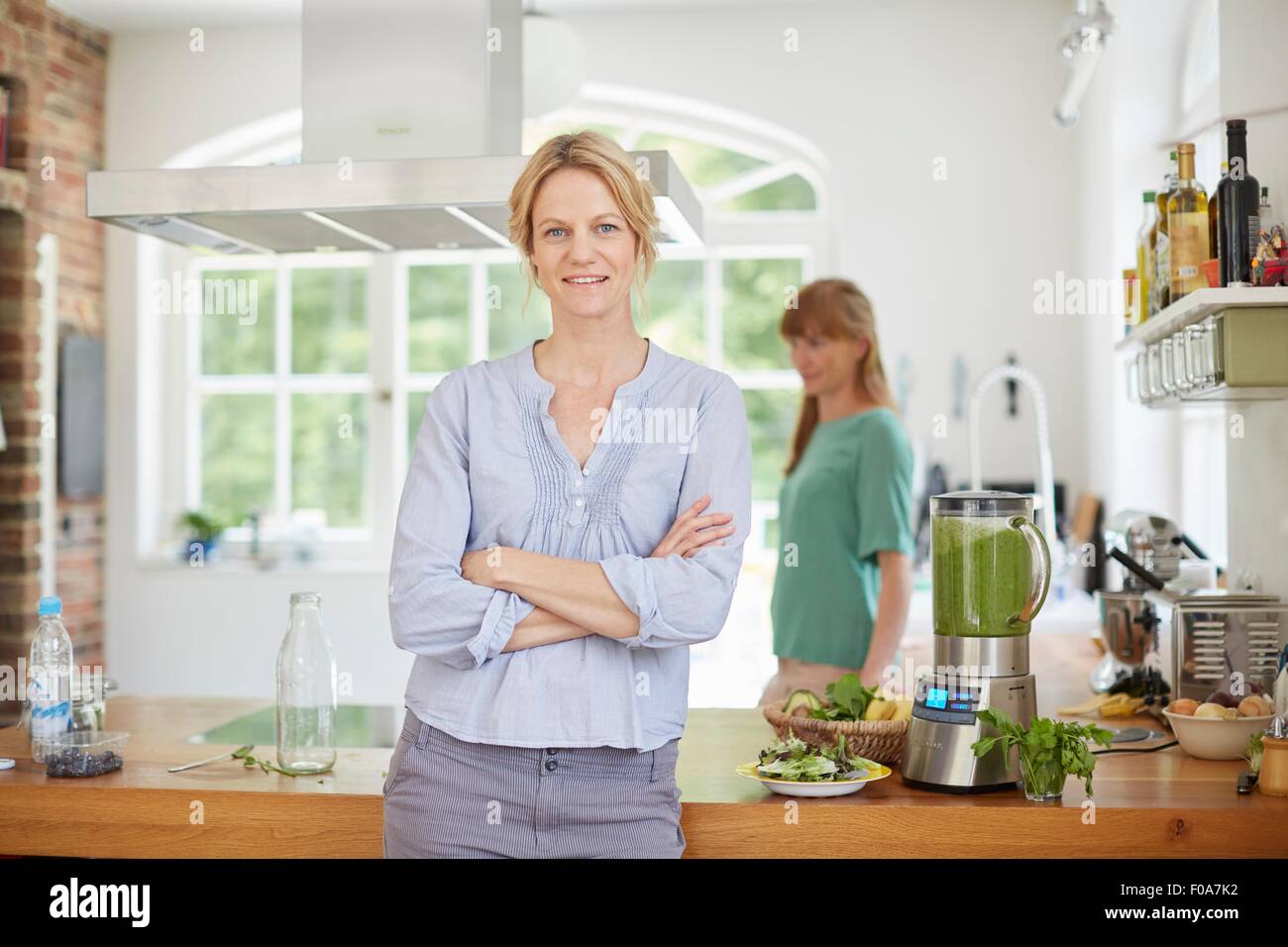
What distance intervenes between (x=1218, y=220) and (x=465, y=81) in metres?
1.36

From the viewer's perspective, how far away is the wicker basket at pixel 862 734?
210 centimetres

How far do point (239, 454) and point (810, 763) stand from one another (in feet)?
13.4

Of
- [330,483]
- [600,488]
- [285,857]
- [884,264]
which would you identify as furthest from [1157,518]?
[330,483]

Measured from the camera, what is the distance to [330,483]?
5477 mm

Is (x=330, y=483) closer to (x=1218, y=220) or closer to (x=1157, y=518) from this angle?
(x=1157, y=518)

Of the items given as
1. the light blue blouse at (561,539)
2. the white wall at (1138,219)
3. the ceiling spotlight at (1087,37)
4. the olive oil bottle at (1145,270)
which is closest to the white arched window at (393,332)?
the white wall at (1138,219)

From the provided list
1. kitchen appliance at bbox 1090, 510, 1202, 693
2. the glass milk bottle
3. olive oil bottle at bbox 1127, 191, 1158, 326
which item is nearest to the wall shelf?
olive oil bottle at bbox 1127, 191, 1158, 326

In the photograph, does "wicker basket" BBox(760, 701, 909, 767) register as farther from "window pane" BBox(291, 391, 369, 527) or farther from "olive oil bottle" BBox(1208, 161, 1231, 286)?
"window pane" BBox(291, 391, 369, 527)

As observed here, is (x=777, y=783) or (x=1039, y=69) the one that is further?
(x=1039, y=69)

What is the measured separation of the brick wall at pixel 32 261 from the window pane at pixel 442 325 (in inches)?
50.7

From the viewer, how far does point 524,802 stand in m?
1.72

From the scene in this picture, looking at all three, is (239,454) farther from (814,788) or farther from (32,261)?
(814,788)

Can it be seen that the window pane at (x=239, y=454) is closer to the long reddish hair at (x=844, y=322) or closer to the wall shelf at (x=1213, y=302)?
the long reddish hair at (x=844, y=322)

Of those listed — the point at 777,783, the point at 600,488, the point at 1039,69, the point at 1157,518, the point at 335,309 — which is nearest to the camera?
the point at 600,488
